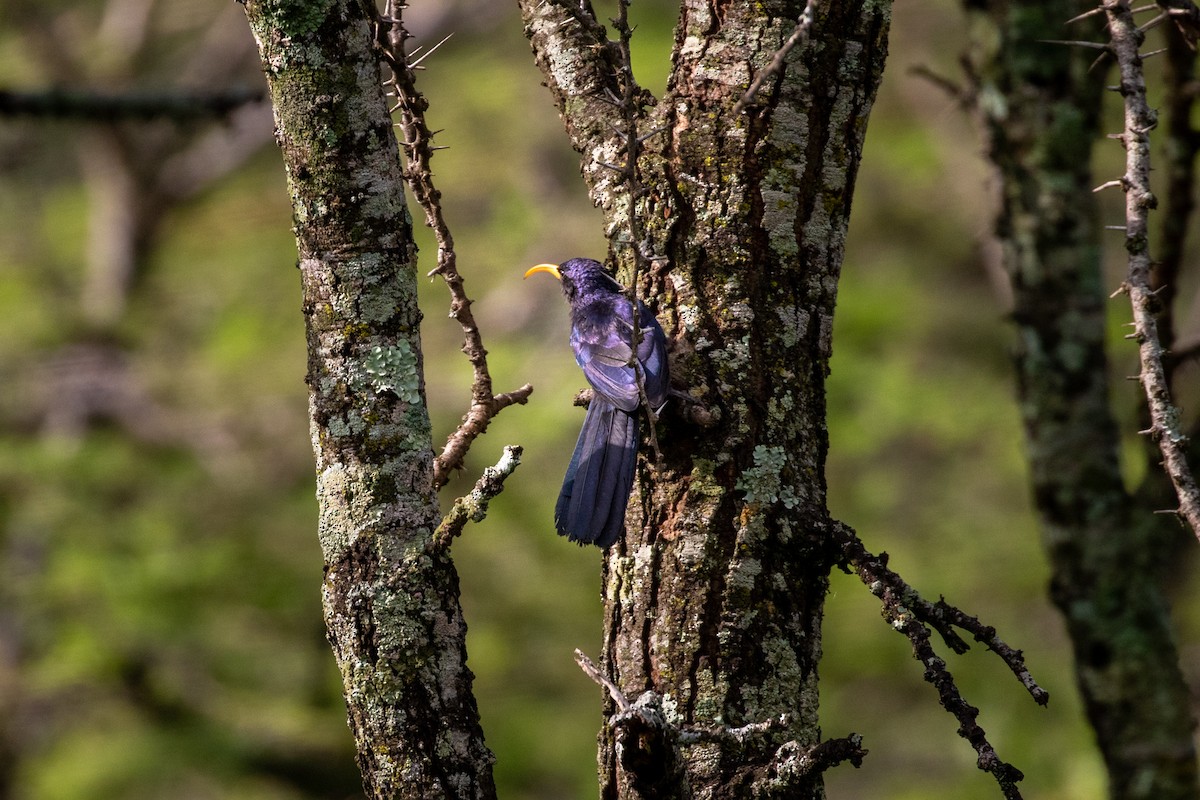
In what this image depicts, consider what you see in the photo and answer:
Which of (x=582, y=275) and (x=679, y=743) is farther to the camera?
(x=582, y=275)

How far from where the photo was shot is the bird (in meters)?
2.21

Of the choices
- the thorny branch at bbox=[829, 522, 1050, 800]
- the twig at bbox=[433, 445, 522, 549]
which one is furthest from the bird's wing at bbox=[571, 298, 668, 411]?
the thorny branch at bbox=[829, 522, 1050, 800]

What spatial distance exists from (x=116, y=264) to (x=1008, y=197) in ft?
20.3

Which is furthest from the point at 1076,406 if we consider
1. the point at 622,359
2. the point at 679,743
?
the point at 679,743

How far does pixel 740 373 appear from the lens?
2105 millimetres

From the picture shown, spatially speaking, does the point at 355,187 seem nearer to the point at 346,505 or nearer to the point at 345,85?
the point at 345,85

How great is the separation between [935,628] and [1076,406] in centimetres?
183

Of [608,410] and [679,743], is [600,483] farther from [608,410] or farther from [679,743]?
[679,743]

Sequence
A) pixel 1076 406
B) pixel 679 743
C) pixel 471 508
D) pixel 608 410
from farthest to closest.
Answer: pixel 1076 406 → pixel 608 410 → pixel 471 508 → pixel 679 743

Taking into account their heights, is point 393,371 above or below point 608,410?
below

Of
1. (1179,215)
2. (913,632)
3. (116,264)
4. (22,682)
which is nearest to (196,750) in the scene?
(22,682)

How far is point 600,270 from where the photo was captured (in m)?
3.71

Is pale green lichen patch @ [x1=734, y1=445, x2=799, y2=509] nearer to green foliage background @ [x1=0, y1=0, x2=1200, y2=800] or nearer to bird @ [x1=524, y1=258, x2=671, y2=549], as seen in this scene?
bird @ [x1=524, y1=258, x2=671, y2=549]

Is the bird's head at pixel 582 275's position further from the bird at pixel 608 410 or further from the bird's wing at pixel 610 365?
the bird's wing at pixel 610 365
